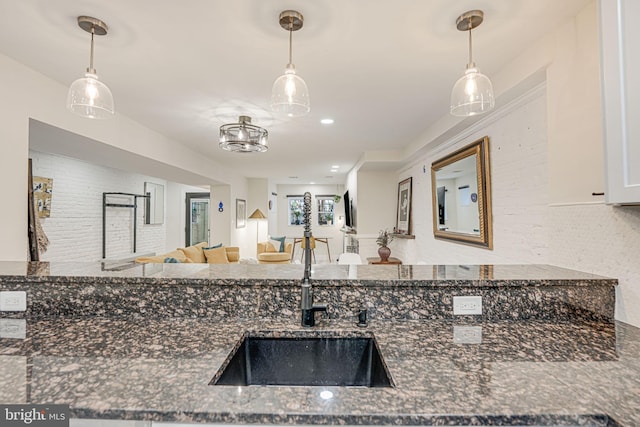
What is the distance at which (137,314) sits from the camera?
1.30 m

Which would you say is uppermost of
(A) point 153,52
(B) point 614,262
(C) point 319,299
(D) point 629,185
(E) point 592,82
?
(A) point 153,52

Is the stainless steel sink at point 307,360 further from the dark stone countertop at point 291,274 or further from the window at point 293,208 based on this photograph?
the window at point 293,208

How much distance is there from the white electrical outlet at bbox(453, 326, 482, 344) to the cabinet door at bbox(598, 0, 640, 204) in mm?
635

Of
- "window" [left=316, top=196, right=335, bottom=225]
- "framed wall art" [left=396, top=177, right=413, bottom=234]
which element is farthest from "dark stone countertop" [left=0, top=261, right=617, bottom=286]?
"window" [left=316, top=196, right=335, bottom=225]

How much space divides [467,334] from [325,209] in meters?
8.78

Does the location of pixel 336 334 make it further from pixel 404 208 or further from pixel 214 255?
pixel 214 255

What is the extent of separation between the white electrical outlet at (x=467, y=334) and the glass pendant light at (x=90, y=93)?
1.92 m

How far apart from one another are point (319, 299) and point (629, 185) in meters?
1.11

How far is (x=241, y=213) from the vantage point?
7742 millimetres

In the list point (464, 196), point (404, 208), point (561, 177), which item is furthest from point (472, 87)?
point (404, 208)

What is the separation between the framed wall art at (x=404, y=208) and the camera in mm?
4844

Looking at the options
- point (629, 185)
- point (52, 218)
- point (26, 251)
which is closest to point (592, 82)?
point (629, 185)

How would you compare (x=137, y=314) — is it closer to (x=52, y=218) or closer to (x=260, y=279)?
(x=260, y=279)

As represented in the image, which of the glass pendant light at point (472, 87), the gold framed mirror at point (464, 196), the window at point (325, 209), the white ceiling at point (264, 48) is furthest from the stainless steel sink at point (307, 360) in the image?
the window at point (325, 209)
